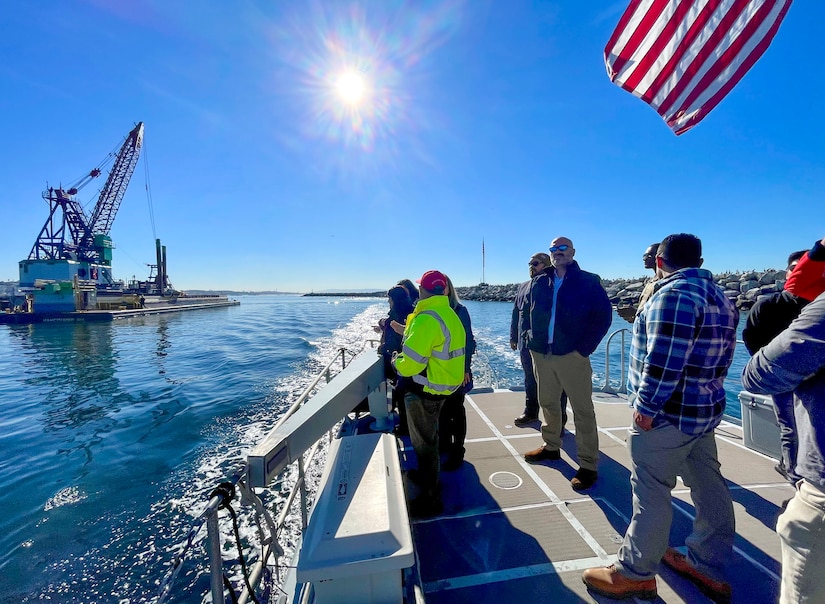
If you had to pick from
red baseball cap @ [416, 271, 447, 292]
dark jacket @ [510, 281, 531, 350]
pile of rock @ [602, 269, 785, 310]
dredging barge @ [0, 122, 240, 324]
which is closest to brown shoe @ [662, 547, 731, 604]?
red baseball cap @ [416, 271, 447, 292]

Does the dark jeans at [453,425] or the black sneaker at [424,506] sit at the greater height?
the dark jeans at [453,425]

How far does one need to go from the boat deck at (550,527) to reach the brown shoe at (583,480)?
0.05 metres

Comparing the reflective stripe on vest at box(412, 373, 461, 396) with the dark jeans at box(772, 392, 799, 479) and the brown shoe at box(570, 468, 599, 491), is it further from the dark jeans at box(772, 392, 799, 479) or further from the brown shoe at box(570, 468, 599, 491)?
the dark jeans at box(772, 392, 799, 479)

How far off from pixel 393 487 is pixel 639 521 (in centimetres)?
121

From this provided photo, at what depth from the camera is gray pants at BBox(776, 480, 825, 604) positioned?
1.21 m

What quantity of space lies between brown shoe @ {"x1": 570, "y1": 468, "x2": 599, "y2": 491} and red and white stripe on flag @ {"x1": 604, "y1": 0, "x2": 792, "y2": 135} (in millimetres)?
2892

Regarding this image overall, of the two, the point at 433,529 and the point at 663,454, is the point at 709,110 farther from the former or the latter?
the point at 433,529

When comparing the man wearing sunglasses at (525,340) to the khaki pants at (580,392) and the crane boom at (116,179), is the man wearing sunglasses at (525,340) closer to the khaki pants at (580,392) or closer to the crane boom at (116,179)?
the khaki pants at (580,392)

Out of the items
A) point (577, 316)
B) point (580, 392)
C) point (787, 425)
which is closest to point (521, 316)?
point (577, 316)

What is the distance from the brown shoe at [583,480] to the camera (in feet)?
9.28

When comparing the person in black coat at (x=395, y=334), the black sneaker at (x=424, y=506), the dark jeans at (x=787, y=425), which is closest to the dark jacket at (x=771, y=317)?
the dark jeans at (x=787, y=425)

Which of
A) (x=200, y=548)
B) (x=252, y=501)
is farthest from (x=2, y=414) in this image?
(x=252, y=501)

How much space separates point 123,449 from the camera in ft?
21.2

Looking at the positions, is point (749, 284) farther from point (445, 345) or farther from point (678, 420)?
point (445, 345)
